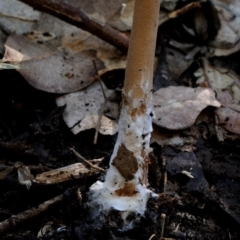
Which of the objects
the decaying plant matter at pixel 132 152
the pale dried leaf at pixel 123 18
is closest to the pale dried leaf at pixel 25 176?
the decaying plant matter at pixel 132 152

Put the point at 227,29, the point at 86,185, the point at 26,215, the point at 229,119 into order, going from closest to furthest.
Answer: the point at 26,215 < the point at 86,185 < the point at 229,119 < the point at 227,29

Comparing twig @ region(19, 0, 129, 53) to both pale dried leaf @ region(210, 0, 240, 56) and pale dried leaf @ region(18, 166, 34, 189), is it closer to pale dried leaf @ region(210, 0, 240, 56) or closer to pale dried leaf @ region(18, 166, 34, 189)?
pale dried leaf @ region(210, 0, 240, 56)

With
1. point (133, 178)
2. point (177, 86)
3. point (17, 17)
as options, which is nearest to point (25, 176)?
point (133, 178)

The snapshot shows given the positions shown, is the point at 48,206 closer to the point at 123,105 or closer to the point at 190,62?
the point at 123,105

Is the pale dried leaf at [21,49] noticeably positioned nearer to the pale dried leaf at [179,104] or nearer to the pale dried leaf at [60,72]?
the pale dried leaf at [60,72]

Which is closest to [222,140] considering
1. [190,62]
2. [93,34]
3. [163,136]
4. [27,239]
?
[163,136]

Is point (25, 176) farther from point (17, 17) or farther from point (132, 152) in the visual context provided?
point (17, 17)
